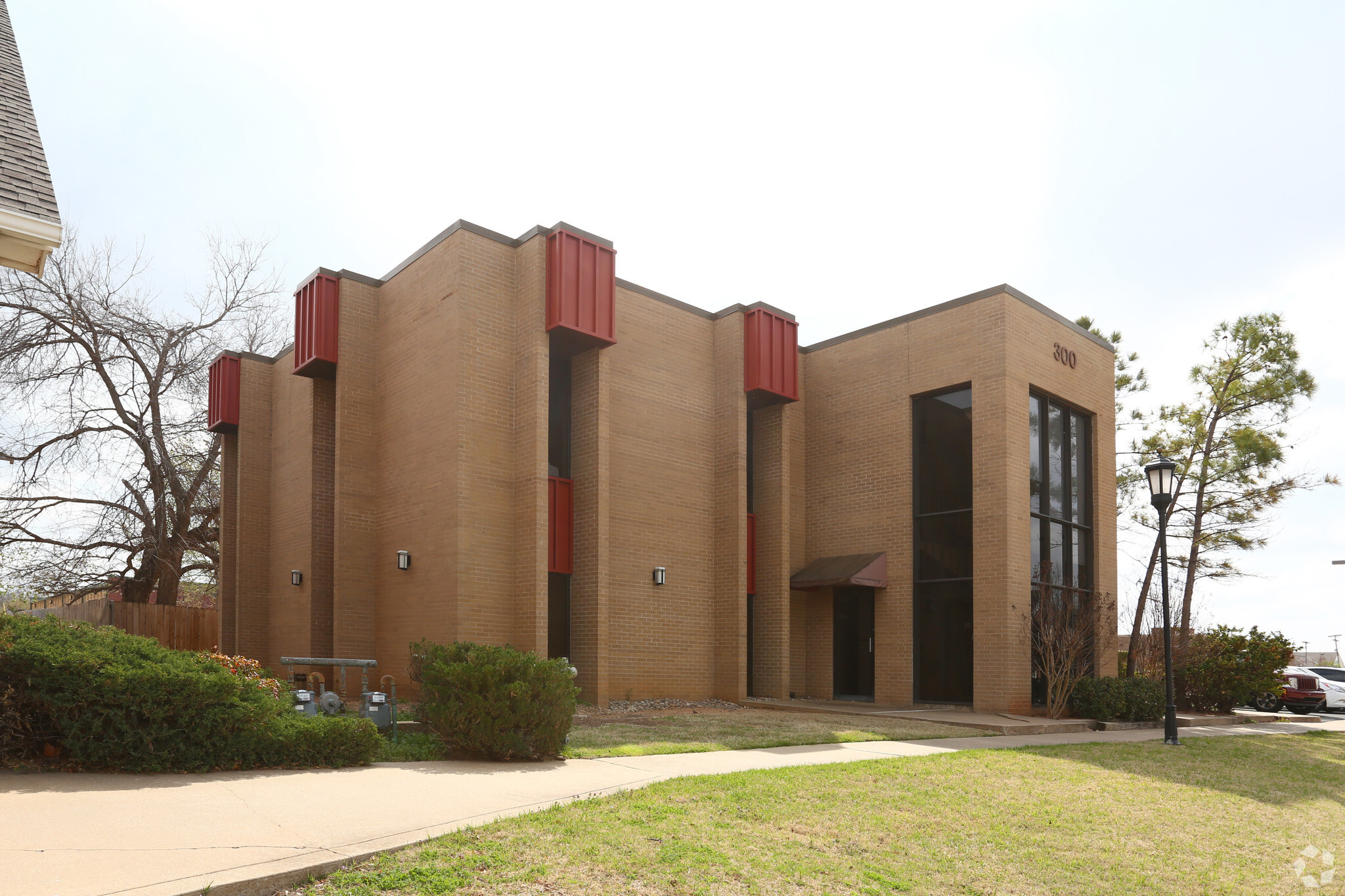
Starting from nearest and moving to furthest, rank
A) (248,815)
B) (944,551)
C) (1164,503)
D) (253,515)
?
(248,815) < (1164,503) < (944,551) < (253,515)

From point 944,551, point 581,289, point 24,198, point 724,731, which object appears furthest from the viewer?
point 944,551

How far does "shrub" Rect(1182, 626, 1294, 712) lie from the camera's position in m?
20.9

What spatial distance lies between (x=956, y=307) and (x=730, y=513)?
6.13 meters

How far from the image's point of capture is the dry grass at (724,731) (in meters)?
11.0

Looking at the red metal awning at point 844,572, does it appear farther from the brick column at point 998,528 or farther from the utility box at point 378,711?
the utility box at point 378,711

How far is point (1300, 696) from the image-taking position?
2673 centimetres

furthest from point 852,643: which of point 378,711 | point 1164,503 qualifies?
point 378,711

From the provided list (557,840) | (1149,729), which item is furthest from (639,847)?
(1149,729)

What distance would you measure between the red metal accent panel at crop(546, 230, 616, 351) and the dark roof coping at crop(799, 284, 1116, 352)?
6179 millimetres

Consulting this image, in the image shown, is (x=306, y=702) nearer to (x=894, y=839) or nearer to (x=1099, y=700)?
(x=894, y=839)

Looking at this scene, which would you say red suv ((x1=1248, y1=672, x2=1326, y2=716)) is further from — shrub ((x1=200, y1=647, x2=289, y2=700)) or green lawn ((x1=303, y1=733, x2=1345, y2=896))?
shrub ((x1=200, y1=647, x2=289, y2=700))

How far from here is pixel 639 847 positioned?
6.03m

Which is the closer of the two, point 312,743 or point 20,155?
point 20,155

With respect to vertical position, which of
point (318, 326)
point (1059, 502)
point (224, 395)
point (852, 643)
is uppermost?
point (318, 326)
